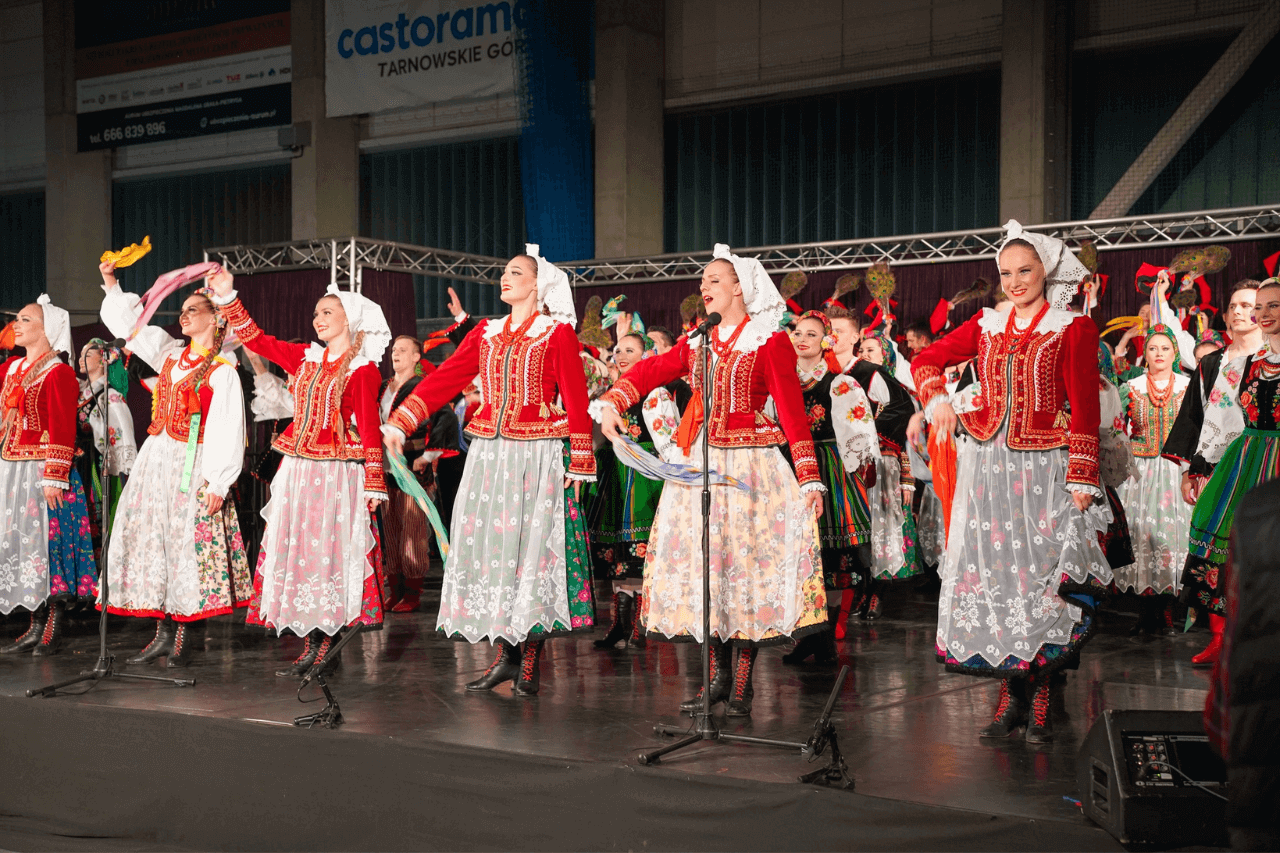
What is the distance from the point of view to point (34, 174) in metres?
14.0

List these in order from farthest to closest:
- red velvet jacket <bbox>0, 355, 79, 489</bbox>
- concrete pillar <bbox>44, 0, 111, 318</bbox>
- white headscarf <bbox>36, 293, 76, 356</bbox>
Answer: concrete pillar <bbox>44, 0, 111, 318</bbox> < white headscarf <bbox>36, 293, 76, 356</bbox> < red velvet jacket <bbox>0, 355, 79, 489</bbox>

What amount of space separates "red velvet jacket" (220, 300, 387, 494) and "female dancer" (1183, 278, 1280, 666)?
8.98 feet

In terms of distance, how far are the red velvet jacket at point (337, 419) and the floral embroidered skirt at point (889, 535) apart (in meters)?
2.46

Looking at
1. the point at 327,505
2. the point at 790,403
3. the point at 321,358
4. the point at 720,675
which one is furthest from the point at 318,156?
the point at 720,675

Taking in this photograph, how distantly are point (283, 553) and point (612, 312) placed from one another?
445cm

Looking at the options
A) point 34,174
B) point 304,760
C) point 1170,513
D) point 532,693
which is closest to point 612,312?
point 1170,513

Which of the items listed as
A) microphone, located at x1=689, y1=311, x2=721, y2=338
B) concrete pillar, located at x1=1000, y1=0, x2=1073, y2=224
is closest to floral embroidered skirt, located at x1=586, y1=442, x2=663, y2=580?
microphone, located at x1=689, y1=311, x2=721, y2=338

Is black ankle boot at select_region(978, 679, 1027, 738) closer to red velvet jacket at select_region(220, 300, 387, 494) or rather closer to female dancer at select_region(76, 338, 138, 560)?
red velvet jacket at select_region(220, 300, 387, 494)

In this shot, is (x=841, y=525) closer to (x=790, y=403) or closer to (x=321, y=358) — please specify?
(x=790, y=403)

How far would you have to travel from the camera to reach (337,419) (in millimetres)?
4367

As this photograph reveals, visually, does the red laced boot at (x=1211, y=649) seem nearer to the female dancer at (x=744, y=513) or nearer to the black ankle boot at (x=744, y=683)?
the female dancer at (x=744, y=513)

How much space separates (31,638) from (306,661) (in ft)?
4.83

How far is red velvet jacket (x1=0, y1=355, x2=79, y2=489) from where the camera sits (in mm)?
5004

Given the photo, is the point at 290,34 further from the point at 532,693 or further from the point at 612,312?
the point at 532,693
